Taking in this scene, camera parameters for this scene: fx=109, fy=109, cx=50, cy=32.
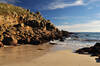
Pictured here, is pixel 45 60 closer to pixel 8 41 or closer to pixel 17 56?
pixel 17 56

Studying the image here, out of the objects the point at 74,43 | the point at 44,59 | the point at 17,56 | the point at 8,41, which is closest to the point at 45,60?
the point at 44,59

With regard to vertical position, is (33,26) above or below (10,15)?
below

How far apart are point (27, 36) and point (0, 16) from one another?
889cm

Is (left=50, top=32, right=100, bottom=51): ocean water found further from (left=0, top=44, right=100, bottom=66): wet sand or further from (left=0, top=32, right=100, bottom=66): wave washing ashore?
(left=0, top=44, right=100, bottom=66): wet sand

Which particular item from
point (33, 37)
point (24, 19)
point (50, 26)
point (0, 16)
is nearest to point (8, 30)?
point (0, 16)

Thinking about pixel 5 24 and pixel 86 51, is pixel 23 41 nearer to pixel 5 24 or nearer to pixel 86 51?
pixel 5 24

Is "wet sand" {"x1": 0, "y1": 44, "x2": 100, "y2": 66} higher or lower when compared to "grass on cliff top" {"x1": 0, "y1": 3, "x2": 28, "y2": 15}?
lower

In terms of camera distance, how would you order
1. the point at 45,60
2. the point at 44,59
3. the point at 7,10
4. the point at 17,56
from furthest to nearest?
the point at 7,10 < the point at 17,56 < the point at 44,59 < the point at 45,60

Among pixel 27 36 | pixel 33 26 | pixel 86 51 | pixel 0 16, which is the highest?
pixel 0 16

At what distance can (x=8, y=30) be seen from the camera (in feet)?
93.7

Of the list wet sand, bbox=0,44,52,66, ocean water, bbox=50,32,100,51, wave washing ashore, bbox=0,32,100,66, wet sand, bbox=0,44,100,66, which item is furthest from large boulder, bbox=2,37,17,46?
wet sand, bbox=0,44,100,66

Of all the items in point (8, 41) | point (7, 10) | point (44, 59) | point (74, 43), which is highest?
point (7, 10)

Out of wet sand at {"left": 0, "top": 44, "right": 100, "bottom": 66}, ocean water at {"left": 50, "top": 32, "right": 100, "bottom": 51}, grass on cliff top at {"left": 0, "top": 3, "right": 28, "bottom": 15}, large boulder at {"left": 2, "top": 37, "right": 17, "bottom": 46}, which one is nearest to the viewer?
wet sand at {"left": 0, "top": 44, "right": 100, "bottom": 66}

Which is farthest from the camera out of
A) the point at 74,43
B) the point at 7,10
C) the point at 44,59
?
the point at 7,10
